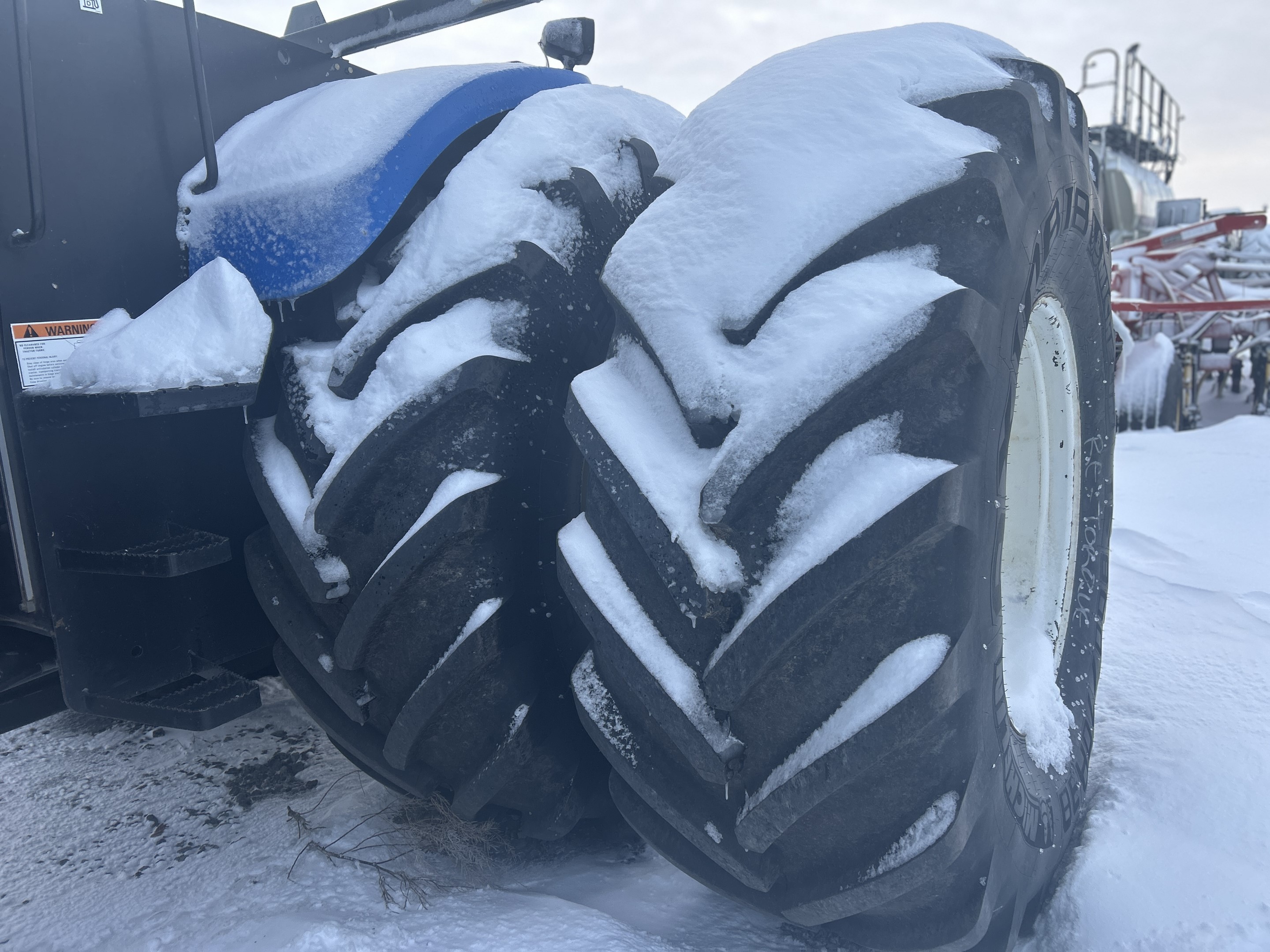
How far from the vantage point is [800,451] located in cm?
90

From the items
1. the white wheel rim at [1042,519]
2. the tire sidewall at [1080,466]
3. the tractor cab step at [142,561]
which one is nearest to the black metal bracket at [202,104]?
the tractor cab step at [142,561]

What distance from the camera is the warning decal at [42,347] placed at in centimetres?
116

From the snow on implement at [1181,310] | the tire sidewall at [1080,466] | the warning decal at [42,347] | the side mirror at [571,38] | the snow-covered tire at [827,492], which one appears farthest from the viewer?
the snow on implement at [1181,310]

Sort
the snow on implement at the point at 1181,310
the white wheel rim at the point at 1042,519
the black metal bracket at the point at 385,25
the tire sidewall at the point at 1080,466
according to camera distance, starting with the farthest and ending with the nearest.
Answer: the snow on implement at the point at 1181,310 < the black metal bracket at the point at 385,25 < the white wheel rim at the point at 1042,519 < the tire sidewall at the point at 1080,466

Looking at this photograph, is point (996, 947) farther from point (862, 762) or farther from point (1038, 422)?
point (1038, 422)

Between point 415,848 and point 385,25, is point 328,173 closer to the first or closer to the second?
point 385,25

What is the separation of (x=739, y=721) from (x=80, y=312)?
1.03 meters

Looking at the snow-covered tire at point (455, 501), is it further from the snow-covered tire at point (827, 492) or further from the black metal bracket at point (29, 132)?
the black metal bracket at point (29, 132)

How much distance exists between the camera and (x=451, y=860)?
1.35 meters

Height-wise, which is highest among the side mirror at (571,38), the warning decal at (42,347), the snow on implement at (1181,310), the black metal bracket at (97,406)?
the side mirror at (571,38)

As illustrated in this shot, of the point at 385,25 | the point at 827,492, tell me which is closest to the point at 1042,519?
the point at 827,492

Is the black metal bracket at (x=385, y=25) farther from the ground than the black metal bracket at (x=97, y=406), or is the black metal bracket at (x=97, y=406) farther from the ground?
the black metal bracket at (x=385, y=25)

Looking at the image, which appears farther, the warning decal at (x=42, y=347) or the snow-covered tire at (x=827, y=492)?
the warning decal at (x=42, y=347)

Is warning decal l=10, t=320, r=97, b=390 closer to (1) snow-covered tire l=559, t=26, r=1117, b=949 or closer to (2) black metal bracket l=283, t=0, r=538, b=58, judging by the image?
(1) snow-covered tire l=559, t=26, r=1117, b=949
